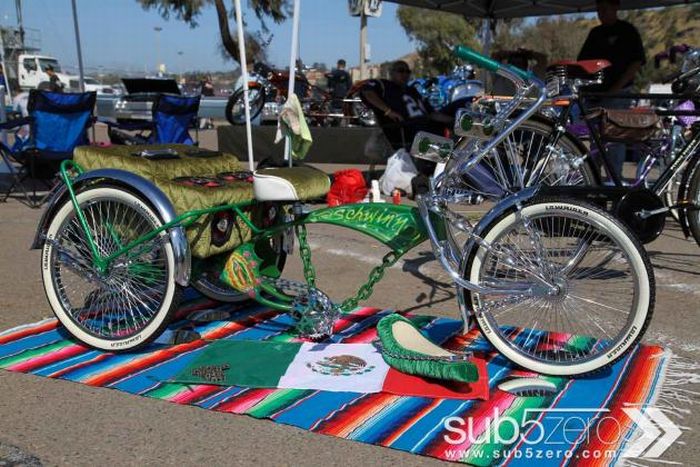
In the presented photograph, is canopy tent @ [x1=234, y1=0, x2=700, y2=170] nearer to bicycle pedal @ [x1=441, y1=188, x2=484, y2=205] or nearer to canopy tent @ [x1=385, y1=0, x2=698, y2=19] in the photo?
canopy tent @ [x1=385, y1=0, x2=698, y2=19]

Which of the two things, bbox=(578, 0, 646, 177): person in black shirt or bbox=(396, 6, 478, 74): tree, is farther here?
bbox=(396, 6, 478, 74): tree

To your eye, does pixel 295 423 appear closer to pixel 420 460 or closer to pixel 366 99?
pixel 420 460

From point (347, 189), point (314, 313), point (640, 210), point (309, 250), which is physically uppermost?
point (640, 210)

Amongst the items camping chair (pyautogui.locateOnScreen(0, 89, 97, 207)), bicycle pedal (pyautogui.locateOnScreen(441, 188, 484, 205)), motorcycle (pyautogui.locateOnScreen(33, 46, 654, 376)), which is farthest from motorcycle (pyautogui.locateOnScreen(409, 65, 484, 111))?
motorcycle (pyautogui.locateOnScreen(33, 46, 654, 376))

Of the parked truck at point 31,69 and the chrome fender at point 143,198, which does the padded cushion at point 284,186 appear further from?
the parked truck at point 31,69

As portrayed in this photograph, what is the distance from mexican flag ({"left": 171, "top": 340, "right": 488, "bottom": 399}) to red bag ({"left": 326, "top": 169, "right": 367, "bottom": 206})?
4.07 m

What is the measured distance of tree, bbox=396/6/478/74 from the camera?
4569 cm

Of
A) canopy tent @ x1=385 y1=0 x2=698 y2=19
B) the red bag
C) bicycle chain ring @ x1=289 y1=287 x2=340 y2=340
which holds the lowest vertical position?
the red bag

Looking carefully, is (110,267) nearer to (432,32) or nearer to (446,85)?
(446,85)

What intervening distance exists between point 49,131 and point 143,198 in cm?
512

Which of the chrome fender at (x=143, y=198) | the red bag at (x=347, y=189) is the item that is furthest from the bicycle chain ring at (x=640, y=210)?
the red bag at (x=347, y=189)

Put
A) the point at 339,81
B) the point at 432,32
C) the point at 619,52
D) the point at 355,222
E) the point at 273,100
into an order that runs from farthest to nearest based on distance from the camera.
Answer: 1. the point at 432,32
2. the point at 339,81
3. the point at 273,100
4. the point at 619,52
5. the point at 355,222

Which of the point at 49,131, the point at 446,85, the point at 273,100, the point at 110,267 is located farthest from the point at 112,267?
the point at 446,85

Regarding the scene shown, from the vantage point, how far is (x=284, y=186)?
3.14 metres
